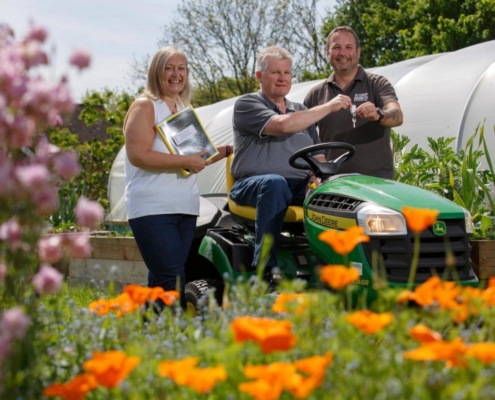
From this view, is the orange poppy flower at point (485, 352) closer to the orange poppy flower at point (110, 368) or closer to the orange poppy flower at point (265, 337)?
the orange poppy flower at point (265, 337)

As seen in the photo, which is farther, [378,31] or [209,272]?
[378,31]

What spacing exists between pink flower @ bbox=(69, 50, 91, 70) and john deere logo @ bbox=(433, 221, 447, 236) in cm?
200

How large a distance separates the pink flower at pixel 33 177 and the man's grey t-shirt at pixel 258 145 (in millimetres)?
2272

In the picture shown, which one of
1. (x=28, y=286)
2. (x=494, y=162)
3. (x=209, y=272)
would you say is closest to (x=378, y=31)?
(x=494, y=162)

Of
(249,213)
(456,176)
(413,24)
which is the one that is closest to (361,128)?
(249,213)

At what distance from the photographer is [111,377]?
1.58 meters

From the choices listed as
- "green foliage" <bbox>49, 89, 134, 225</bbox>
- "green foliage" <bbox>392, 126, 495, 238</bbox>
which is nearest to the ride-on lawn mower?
"green foliage" <bbox>392, 126, 495, 238</bbox>

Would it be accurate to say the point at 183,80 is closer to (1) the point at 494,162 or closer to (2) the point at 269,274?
(2) the point at 269,274

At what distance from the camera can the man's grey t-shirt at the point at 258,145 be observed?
397 cm

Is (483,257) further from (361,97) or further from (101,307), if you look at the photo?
(101,307)

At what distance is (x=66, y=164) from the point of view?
1797mm

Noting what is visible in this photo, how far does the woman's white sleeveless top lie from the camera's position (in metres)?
3.72

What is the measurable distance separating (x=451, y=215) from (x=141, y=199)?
1371mm

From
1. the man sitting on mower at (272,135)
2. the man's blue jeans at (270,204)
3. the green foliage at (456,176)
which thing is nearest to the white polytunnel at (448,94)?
the green foliage at (456,176)
